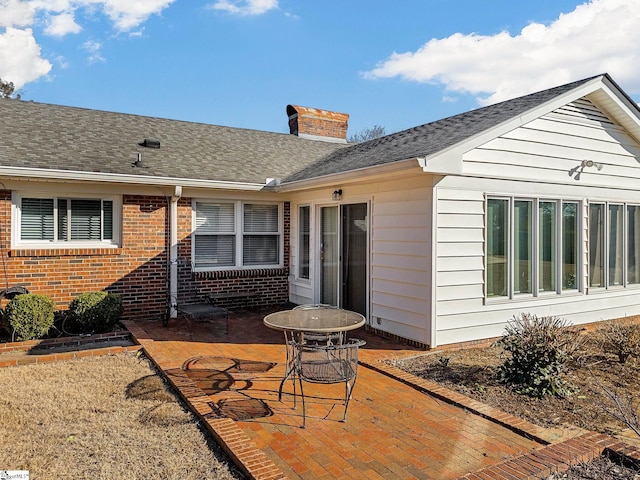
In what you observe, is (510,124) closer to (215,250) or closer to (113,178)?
(215,250)

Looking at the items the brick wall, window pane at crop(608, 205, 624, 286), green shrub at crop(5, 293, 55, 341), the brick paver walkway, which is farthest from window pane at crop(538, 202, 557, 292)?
green shrub at crop(5, 293, 55, 341)

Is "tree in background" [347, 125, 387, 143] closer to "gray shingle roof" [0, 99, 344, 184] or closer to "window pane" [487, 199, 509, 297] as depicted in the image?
"gray shingle roof" [0, 99, 344, 184]

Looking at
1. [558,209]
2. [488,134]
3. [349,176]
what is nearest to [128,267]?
[349,176]

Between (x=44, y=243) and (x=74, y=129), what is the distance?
295 centimetres

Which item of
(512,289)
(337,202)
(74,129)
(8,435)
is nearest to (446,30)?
(337,202)

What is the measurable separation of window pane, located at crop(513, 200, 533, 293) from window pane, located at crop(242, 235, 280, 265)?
505 cm

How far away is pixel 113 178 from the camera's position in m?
7.87

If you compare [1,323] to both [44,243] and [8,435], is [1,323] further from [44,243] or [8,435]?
[8,435]

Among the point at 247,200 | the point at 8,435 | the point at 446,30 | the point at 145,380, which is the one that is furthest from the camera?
the point at 446,30

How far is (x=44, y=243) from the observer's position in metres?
7.87

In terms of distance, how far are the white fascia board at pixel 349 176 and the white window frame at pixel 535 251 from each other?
5.47 feet

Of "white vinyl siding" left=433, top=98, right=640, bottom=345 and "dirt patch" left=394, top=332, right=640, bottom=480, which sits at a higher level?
"white vinyl siding" left=433, top=98, right=640, bottom=345

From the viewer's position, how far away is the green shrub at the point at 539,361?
4.74 meters

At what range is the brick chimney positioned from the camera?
573 inches
